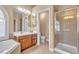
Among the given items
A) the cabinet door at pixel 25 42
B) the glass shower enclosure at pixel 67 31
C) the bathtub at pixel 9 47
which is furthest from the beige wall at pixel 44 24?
the bathtub at pixel 9 47

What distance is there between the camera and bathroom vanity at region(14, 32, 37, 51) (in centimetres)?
138

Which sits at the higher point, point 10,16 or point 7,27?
point 10,16

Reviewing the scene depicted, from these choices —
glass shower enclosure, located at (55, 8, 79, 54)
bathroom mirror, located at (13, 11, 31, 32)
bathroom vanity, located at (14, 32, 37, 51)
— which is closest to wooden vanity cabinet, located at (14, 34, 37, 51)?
bathroom vanity, located at (14, 32, 37, 51)

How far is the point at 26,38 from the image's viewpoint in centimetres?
145

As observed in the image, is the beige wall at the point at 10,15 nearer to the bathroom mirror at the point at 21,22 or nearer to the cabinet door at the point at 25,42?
the bathroom mirror at the point at 21,22

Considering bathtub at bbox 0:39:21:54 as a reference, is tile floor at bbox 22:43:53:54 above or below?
below

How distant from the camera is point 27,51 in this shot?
55.2 inches

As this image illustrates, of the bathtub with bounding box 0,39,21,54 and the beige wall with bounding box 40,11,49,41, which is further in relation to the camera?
the beige wall with bounding box 40,11,49,41

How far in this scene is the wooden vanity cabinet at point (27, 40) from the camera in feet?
4.58

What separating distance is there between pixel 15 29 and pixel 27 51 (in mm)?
387

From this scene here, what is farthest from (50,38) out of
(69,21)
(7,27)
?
(7,27)

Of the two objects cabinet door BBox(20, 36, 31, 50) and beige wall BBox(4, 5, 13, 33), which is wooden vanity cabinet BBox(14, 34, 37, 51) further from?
beige wall BBox(4, 5, 13, 33)

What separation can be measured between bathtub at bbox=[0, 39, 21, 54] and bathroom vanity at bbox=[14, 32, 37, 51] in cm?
7
